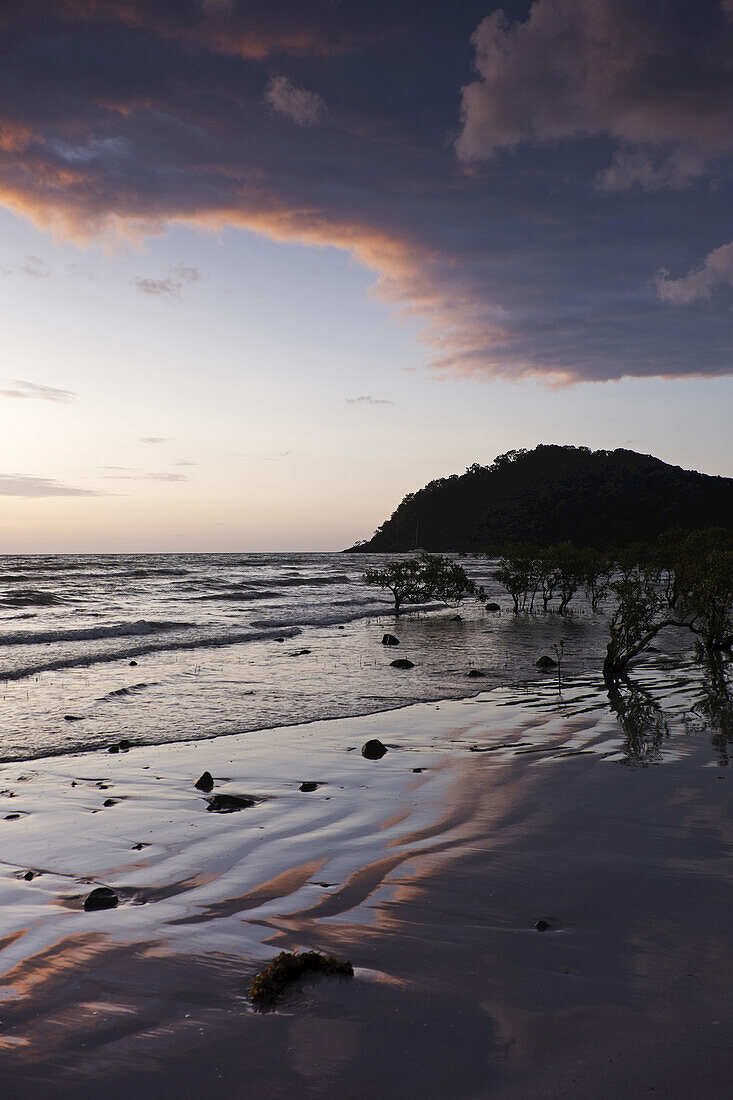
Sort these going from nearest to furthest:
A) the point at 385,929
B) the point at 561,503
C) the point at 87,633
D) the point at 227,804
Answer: the point at 385,929 → the point at 227,804 → the point at 87,633 → the point at 561,503

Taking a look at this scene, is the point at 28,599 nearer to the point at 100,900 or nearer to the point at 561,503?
the point at 100,900

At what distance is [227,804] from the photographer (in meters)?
7.41

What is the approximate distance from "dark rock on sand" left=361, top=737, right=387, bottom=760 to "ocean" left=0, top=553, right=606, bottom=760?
9.44ft

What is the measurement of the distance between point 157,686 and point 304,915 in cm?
1222

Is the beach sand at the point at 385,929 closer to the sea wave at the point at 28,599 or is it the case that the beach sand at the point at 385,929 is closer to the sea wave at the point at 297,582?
the sea wave at the point at 28,599

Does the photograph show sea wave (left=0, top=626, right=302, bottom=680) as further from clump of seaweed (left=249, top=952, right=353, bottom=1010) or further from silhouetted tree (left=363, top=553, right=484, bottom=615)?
clump of seaweed (left=249, top=952, right=353, bottom=1010)

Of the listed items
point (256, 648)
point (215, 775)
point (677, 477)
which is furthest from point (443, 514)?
point (215, 775)

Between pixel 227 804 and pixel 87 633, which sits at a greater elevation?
pixel 227 804

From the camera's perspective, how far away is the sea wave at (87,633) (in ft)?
85.7

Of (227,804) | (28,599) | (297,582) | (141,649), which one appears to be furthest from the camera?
(297,582)

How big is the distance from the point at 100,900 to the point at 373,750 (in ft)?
15.8

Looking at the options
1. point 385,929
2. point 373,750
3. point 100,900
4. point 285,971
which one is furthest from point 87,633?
point 285,971

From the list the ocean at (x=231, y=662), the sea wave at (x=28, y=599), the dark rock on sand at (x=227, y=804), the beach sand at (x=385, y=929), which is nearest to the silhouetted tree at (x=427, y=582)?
the ocean at (x=231, y=662)

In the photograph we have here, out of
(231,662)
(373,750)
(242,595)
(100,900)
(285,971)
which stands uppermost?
(285,971)
